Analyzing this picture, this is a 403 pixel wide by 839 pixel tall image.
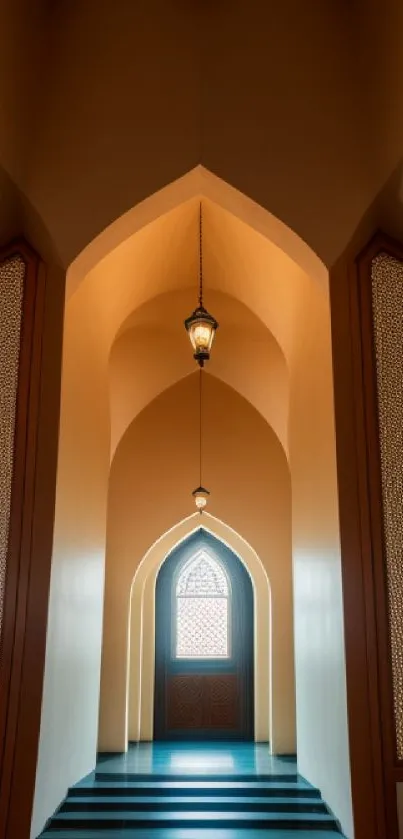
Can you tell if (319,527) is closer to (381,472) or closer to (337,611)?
(337,611)

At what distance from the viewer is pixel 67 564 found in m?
5.61

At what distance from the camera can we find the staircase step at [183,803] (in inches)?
221

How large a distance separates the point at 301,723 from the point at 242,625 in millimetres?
3679

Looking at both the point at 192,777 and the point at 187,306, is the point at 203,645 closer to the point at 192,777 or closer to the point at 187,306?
the point at 192,777

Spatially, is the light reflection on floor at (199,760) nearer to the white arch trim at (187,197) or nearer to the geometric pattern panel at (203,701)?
the geometric pattern panel at (203,701)

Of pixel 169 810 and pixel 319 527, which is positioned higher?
pixel 319 527

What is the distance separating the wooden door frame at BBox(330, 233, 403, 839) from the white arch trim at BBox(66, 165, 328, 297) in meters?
0.30

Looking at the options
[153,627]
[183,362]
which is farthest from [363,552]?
[153,627]

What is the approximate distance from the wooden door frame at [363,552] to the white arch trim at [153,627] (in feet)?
16.9

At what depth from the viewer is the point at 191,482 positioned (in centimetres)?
950

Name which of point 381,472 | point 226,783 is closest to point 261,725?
point 226,783

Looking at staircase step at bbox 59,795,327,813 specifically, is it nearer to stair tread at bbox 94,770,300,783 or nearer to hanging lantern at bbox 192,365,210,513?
stair tread at bbox 94,770,300,783

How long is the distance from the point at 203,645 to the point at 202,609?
0.44 m

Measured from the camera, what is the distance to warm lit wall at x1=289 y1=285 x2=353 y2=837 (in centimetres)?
481
